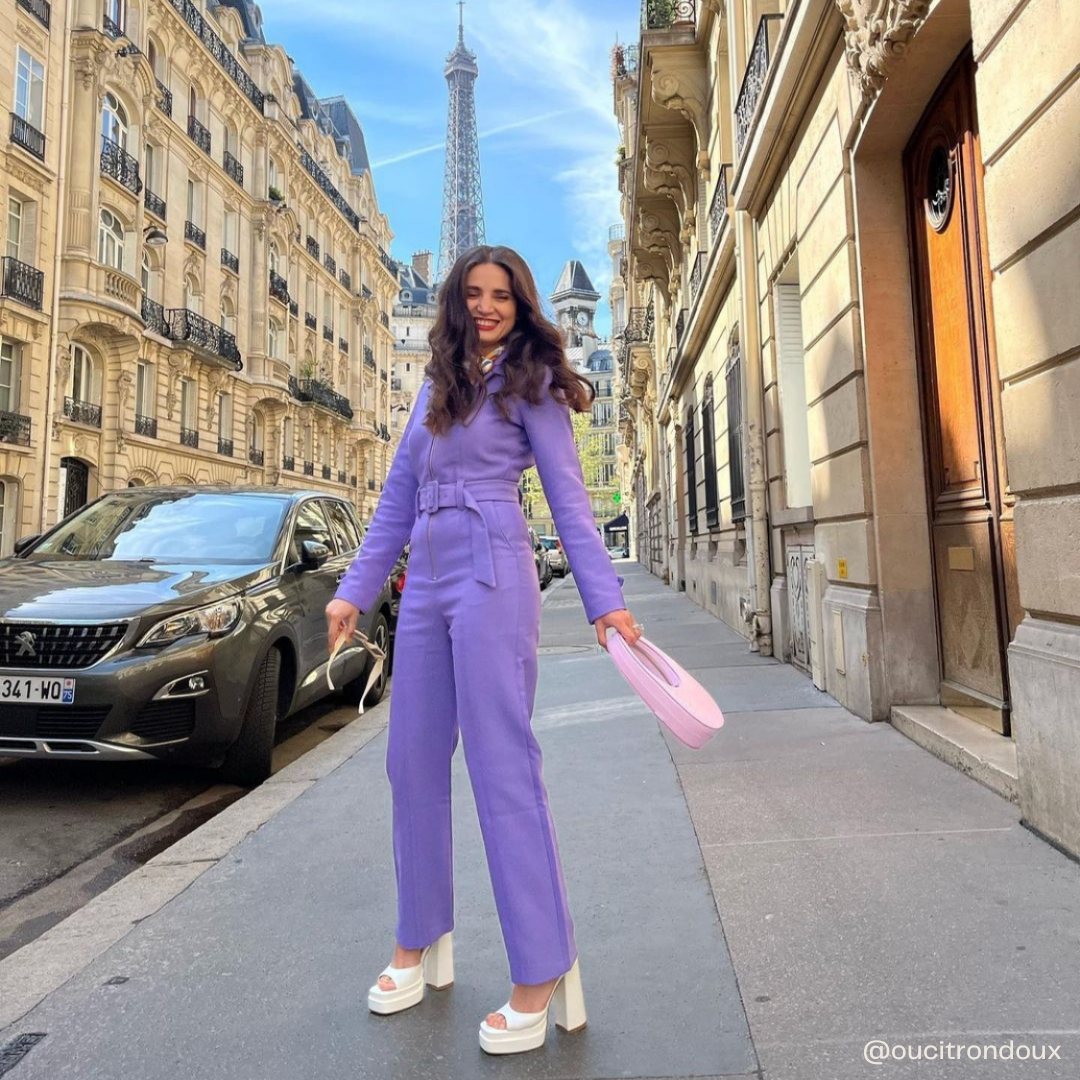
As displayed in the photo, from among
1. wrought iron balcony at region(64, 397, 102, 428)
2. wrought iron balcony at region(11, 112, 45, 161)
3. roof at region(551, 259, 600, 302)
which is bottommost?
wrought iron balcony at region(64, 397, 102, 428)

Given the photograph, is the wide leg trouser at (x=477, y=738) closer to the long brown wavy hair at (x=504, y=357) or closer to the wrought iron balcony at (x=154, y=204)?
the long brown wavy hair at (x=504, y=357)

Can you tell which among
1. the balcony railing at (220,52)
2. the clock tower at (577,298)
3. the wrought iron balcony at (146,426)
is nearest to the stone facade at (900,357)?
the wrought iron balcony at (146,426)

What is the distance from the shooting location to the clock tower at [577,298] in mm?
133275

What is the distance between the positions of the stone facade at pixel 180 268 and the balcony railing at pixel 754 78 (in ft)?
63.7

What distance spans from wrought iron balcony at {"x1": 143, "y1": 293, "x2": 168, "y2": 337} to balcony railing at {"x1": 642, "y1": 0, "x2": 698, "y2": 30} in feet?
66.6

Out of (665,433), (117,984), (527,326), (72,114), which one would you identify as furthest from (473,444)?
(72,114)

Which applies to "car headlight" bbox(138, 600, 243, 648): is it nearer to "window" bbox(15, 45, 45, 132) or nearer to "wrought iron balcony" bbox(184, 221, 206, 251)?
"window" bbox(15, 45, 45, 132)

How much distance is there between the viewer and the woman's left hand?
191 centimetres

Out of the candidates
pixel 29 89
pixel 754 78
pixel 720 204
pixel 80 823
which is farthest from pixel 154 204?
pixel 80 823

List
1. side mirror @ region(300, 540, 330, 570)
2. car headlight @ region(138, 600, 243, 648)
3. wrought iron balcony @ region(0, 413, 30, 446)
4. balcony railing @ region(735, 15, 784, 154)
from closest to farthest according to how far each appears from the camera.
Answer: car headlight @ region(138, 600, 243, 648)
side mirror @ region(300, 540, 330, 570)
balcony railing @ region(735, 15, 784, 154)
wrought iron balcony @ region(0, 413, 30, 446)

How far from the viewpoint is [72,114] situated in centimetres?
2356

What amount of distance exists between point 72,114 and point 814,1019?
29.2 m

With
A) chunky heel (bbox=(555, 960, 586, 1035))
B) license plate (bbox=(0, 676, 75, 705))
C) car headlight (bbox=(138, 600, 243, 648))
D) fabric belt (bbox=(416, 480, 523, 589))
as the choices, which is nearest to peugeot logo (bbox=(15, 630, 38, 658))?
license plate (bbox=(0, 676, 75, 705))

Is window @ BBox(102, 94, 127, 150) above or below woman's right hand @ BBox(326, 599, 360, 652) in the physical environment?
above
